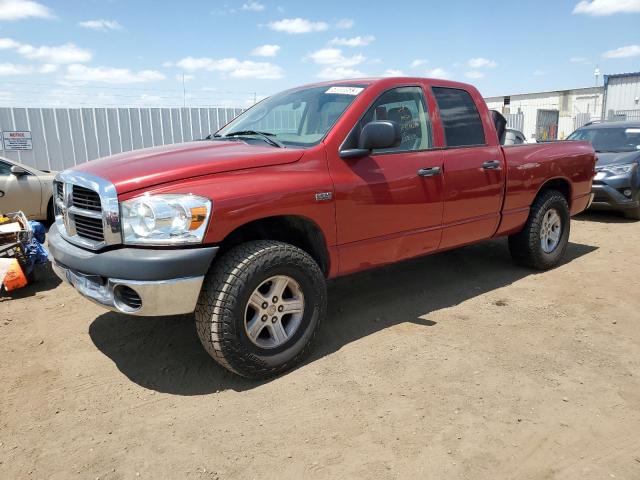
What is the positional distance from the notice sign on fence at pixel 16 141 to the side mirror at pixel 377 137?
11041mm

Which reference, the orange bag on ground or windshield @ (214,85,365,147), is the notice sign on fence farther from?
windshield @ (214,85,365,147)

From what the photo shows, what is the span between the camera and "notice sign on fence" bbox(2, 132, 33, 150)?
37.7ft

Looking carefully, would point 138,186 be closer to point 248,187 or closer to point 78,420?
point 248,187

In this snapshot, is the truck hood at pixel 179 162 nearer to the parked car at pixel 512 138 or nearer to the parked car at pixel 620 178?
the parked car at pixel 512 138

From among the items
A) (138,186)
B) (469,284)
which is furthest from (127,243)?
(469,284)

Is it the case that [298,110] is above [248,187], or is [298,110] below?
above

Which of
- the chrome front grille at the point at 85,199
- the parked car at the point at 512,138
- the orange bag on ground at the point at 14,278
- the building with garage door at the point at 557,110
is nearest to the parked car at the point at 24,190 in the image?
the orange bag on ground at the point at 14,278

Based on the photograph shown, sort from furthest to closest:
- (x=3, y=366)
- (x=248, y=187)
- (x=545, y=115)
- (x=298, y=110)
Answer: (x=545, y=115), (x=298, y=110), (x=3, y=366), (x=248, y=187)

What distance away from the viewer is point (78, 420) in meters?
2.75

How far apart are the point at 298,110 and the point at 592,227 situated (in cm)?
596

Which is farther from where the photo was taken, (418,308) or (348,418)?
(418,308)

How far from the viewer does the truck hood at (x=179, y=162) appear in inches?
111

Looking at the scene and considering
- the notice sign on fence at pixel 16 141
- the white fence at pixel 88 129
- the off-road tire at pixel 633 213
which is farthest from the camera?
the white fence at pixel 88 129

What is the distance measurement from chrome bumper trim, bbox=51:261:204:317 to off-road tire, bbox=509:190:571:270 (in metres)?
3.67
